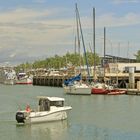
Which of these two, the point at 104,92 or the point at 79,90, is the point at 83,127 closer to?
the point at 79,90

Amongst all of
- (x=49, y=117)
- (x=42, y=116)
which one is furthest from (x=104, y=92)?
(x=42, y=116)

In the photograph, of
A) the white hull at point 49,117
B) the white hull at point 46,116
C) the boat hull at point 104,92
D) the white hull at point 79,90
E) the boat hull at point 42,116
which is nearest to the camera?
the boat hull at point 42,116

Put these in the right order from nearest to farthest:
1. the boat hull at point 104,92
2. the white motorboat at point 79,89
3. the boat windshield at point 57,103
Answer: the boat windshield at point 57,103 < the white motorboat at point 79,89 < the boat hull at point 104,92

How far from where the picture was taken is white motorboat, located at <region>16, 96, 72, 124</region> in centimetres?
5228

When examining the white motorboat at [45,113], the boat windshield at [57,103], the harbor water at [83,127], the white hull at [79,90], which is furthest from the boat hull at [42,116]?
the white hull at [79,90]

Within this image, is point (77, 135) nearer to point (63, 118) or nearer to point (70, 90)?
point (63, 118)

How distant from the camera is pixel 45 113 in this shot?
2116 inches

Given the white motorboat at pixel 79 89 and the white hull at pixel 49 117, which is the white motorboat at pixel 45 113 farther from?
the white motorboat at pixel 79 89

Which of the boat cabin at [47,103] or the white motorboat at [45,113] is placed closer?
the white motorboat at [45,113]

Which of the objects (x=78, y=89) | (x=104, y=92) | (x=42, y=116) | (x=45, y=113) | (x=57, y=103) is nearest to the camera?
(x=42, y=116)

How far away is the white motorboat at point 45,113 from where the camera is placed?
52.3 metres

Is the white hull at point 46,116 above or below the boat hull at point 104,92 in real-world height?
below

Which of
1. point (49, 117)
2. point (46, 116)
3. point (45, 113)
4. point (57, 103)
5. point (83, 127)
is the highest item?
point (57, 103)

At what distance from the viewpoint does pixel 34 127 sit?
51719 mm
